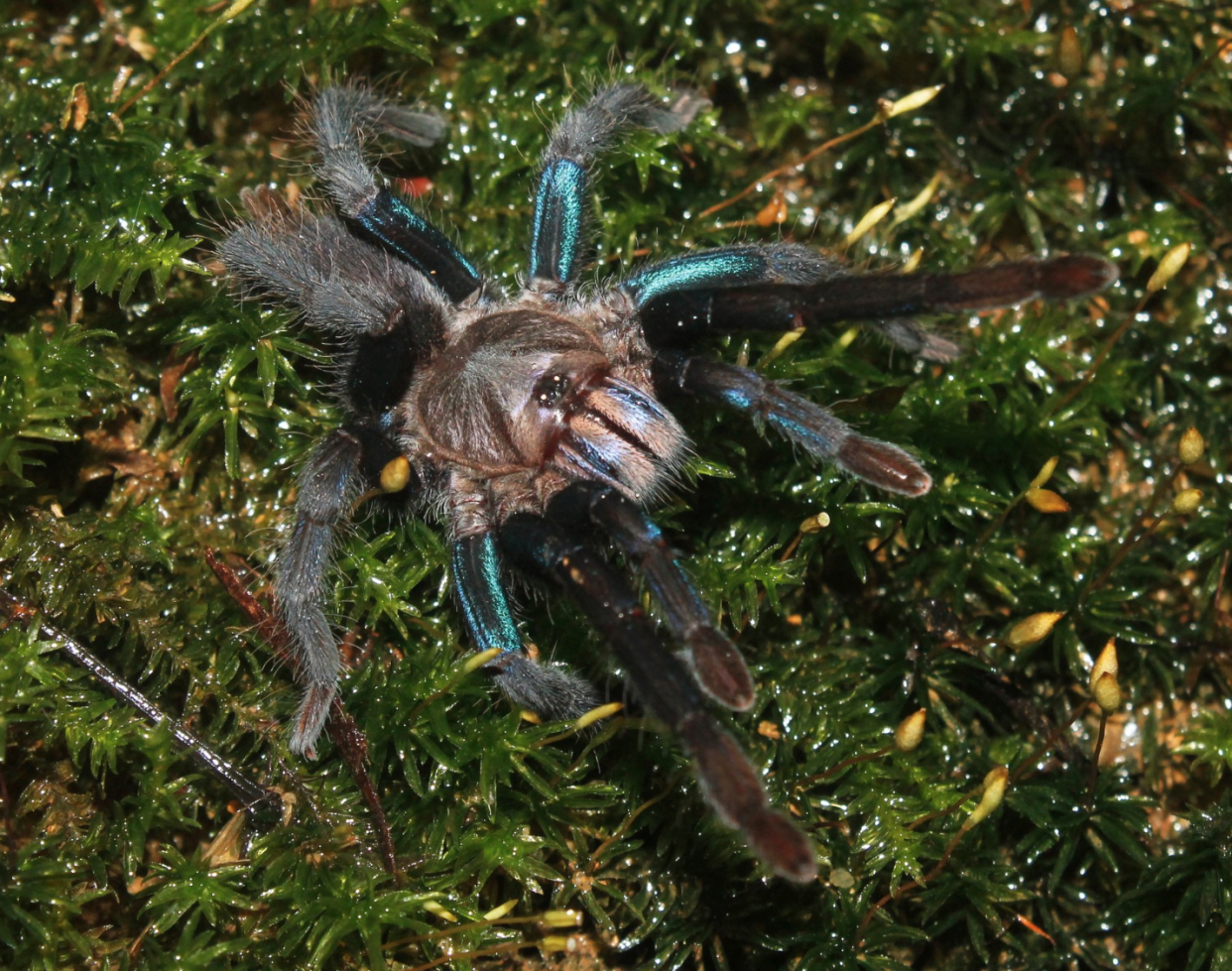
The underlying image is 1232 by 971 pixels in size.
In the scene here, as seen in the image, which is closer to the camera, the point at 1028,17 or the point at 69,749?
the point at 69,749

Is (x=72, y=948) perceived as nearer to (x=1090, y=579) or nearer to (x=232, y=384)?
(x=232, y=384)

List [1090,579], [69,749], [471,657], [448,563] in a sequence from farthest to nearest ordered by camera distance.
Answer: [1090,579] → [448,563] → [69,749] → [471,657]

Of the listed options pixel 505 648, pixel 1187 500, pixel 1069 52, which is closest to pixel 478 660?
pixel 505 648

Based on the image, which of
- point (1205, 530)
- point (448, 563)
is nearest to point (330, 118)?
point (448, 563)

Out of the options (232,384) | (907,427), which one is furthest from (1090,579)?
(232,384)

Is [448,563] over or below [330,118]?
below

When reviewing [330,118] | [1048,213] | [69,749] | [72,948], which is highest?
[330,118]

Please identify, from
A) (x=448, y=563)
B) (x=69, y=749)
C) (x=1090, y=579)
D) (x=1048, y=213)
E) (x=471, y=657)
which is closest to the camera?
(x=471, y=657)
